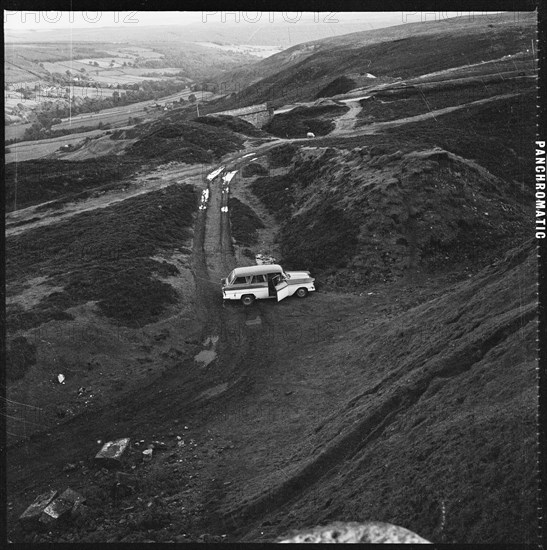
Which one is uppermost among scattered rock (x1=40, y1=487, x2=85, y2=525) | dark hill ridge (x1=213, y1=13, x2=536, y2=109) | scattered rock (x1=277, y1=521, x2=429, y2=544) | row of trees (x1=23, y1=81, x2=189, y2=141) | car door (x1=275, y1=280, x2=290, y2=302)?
dark hill ridge (x1=213, y1=13, x2=536, y2=109)

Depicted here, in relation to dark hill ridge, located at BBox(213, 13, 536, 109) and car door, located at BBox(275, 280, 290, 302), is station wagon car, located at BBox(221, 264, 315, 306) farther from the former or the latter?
dark hill ridge, located at BBox(213, 13, 536, 109)

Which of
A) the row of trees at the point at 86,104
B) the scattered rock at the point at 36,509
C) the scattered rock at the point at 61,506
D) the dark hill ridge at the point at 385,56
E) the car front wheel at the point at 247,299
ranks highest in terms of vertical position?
the dark hill ridge at the point at 385,56

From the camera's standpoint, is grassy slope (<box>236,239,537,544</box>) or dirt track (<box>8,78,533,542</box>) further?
dirt track (<box>8,78,533,542</box>)

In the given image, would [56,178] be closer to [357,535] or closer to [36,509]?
[36,509]

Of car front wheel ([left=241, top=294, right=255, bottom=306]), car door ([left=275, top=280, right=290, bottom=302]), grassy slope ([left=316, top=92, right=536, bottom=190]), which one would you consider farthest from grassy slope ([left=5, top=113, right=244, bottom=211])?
car door ([left=275, top=280, right=290, bottom=302])

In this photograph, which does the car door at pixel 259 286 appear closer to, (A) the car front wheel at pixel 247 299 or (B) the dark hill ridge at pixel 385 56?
(A) the car front wheel at pixel 247 299

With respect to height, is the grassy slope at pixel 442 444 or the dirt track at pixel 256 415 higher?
the grassy slope at pixel 442 444

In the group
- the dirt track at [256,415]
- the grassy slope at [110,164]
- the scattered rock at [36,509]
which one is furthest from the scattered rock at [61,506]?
the grassy slope at [110,164]
